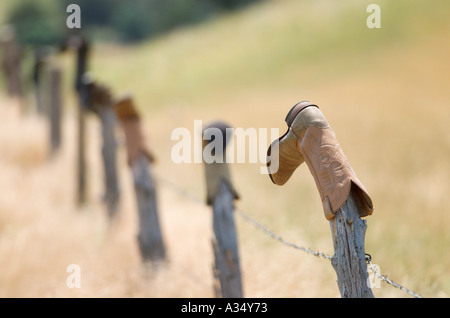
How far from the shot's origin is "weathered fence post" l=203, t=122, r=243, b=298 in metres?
3.54

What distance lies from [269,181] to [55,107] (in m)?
3.99

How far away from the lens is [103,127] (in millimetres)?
6176

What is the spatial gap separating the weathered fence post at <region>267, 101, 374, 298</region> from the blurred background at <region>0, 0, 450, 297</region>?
135cm

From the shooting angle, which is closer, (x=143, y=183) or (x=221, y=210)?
(x=221, y=210)

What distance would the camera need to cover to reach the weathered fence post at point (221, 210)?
354cm

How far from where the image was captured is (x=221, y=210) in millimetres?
3586

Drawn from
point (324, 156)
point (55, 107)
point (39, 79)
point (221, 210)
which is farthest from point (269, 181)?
point (39, 79)

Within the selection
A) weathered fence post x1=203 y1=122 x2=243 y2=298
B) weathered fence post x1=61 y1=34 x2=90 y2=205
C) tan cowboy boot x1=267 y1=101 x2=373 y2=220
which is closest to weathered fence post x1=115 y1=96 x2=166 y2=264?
weathered fence post x1=203 y1=122 x2=243 y2=298

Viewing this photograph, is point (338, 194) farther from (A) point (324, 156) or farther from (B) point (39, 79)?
(B) point (39, 79)

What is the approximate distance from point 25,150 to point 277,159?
6.84m

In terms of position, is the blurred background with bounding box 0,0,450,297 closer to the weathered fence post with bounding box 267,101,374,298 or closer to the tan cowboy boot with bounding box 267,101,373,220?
the weathered fence post with bounding box 267,101,374,298

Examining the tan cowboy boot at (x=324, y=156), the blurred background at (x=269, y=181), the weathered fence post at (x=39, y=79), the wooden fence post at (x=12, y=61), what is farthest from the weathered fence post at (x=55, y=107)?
the tan cowboy boot at (x=324, y=156)
